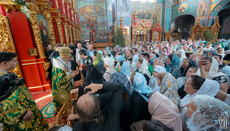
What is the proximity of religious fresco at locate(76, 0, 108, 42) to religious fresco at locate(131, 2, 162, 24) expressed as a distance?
6453 millimetres

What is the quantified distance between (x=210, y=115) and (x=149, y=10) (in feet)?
73.7

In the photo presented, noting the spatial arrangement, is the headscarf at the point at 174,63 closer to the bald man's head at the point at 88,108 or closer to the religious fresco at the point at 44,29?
the bald man's head at the point at 88,108

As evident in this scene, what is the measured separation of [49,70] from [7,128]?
9.61ft

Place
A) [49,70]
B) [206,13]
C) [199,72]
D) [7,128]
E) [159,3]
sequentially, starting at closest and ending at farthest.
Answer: [7,128]
[199,72]
[49,70]
[206,13]
[159,3]

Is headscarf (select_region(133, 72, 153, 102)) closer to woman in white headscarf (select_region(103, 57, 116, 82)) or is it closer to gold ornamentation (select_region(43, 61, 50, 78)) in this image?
woman in white headscarf (select_region(103, 57, 116, 82))

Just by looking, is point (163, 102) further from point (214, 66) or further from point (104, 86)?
point (214, 66)

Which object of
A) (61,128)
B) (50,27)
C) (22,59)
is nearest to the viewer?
(61,128)

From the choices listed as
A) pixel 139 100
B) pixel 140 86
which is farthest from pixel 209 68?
pixel 139 100

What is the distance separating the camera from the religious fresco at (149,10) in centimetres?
1891

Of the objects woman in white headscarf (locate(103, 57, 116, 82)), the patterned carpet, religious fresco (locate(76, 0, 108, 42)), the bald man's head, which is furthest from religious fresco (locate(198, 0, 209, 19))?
the patterned carpet

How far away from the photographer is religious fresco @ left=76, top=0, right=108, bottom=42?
16009 millimetres

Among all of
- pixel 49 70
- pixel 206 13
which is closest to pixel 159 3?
pixel 206 13

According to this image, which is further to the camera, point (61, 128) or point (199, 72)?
point (199, 72)

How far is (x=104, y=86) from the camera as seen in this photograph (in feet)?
4.18
